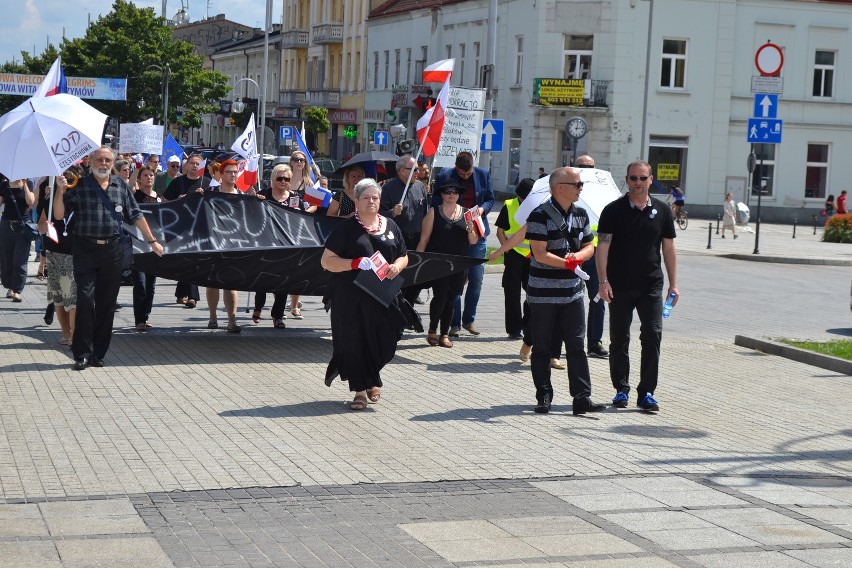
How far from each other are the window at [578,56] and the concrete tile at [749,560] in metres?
46.4

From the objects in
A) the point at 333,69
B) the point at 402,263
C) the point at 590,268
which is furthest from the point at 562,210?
the point at 333,69

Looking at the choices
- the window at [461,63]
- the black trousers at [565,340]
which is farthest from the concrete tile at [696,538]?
the window at [461,63]

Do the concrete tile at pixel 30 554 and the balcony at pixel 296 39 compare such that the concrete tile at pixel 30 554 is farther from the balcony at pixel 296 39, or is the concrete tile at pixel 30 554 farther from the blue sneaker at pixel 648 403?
the balcony at pixel 296 39

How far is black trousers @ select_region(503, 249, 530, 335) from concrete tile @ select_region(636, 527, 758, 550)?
6.98m

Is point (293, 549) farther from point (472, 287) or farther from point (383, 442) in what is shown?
point (472, 287)

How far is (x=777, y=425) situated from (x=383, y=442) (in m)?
3.27

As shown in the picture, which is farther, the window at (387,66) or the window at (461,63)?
the window at (387,66)

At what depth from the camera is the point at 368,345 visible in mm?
10359

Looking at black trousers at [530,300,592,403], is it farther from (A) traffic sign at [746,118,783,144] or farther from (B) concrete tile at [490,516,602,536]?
(A) traffic sign at [746,118,783,144]

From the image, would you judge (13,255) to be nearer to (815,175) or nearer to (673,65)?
(673,65)

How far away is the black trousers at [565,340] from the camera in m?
10.4

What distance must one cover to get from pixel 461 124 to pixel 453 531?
42.6 feet

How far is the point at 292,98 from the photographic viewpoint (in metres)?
88.6

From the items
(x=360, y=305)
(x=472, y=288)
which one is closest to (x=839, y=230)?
(x=472, y=288)
